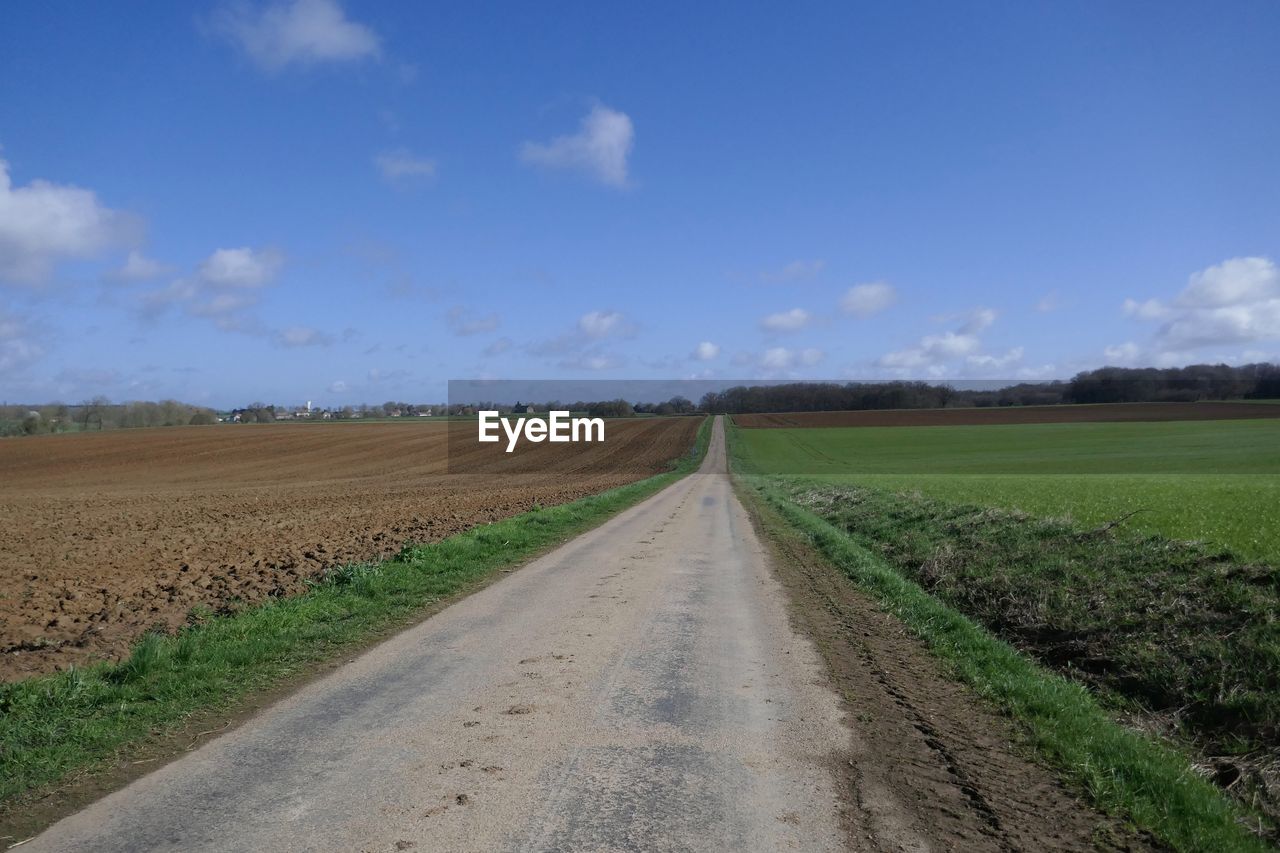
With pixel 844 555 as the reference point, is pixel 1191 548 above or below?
above

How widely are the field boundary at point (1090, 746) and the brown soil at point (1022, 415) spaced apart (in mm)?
77240

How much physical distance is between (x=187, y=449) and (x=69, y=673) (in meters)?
64.7

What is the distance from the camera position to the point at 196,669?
7.55m

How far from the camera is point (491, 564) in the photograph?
14.8m

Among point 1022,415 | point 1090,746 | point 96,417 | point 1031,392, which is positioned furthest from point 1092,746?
point 96,417

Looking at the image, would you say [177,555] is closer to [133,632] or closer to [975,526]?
[133,632]

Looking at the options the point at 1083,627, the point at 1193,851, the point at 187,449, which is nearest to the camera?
the point at 1193,851

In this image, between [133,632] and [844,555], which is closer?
[133,632]

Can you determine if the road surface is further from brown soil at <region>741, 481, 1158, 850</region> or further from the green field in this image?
the green field

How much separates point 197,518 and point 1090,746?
25.4 meters

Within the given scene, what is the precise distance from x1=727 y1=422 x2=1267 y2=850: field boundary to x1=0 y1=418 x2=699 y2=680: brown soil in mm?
8906

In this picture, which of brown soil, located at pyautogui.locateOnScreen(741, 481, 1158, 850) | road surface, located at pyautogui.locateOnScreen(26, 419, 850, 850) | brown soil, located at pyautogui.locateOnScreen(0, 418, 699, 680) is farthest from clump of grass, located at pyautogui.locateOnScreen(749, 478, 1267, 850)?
brown soil, located at pyautogui.locateOnScreen(0, 418, 699, 680)

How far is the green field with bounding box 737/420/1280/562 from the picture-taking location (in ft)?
45.0

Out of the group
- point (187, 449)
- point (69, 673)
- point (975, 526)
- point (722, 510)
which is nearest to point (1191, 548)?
point (975, 526)
